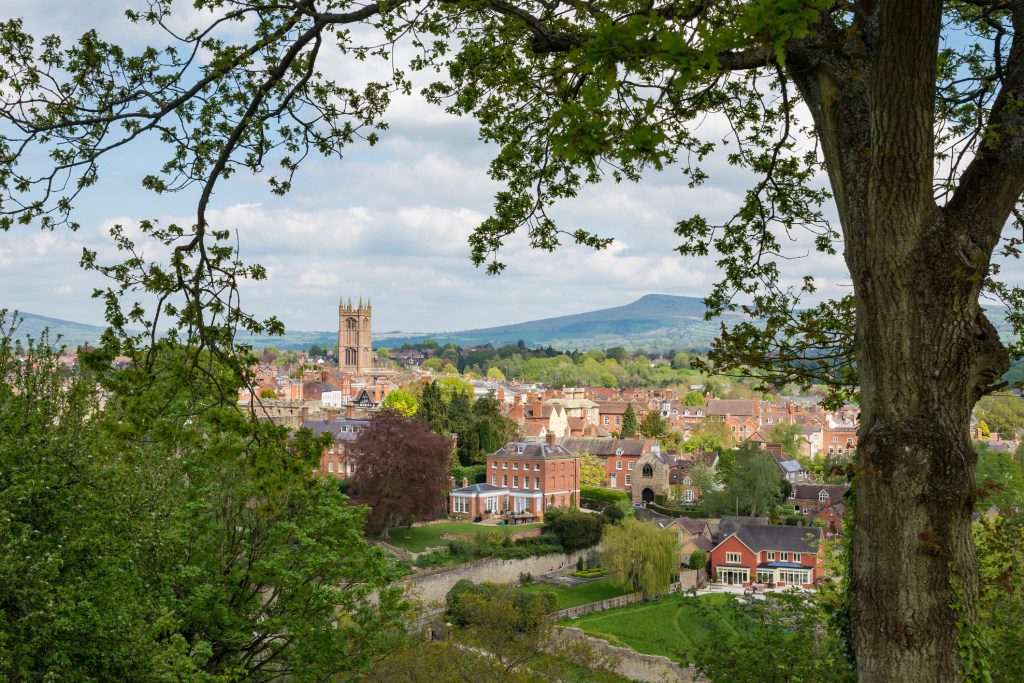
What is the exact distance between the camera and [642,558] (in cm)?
3158

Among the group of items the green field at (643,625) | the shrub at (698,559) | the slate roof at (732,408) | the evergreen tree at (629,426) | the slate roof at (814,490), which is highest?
the slate roof at (732,408)

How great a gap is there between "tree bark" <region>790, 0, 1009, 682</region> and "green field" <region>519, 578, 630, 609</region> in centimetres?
2770

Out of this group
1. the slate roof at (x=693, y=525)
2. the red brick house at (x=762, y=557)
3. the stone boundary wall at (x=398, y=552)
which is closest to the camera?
the stone boundary wall at (x=398, y=552)

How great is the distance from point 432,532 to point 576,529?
23.3 ft

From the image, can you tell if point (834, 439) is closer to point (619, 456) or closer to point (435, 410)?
point (619, 456)

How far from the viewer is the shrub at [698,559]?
3547 cm

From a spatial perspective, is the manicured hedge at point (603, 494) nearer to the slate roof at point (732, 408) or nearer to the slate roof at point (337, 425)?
the slate roof at point (337, 425)

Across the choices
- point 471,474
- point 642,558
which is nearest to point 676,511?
point 471,474

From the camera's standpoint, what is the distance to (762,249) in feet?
17.5

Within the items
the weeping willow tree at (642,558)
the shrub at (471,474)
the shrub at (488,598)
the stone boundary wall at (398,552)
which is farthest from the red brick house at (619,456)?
the shrub at (488,598)

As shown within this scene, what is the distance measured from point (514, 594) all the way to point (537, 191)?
672 inches

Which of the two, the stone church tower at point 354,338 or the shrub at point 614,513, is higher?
the stone church tower at point 354,338

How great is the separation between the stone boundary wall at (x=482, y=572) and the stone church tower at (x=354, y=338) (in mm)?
83633

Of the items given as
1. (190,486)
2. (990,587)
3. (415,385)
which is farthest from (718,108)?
(415,385)
